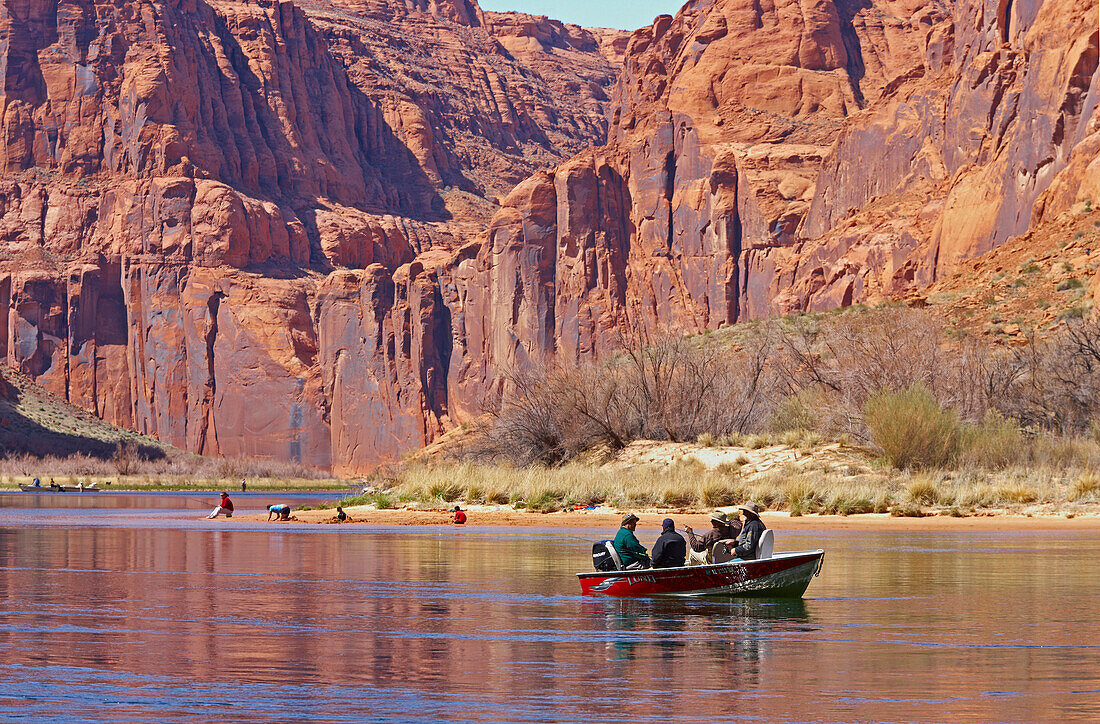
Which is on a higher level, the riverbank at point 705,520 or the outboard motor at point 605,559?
the outboard motor at point 605,559

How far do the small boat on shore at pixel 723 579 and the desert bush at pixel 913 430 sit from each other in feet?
78.4

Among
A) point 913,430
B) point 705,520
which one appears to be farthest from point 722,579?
point 913,430

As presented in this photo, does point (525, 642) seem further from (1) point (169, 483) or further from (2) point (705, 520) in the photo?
(1) point (169, 483)

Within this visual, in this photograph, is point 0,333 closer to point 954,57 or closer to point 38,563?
point 954,57

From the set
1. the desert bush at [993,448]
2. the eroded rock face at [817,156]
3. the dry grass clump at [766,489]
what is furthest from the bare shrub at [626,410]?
the eroded rock face at [817,156]

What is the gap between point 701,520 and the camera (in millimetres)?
40344

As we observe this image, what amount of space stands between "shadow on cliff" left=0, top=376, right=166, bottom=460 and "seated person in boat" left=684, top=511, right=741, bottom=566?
111m

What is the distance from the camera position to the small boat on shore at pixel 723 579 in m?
21.1

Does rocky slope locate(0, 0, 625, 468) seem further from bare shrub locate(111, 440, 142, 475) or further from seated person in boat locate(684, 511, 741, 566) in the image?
seated person in boat locate(684, 511, 741, 566)

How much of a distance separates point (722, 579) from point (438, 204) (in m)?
179

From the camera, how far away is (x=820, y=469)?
149 ft

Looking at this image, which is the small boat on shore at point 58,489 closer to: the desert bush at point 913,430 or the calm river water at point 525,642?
the desert bush at point 913,430

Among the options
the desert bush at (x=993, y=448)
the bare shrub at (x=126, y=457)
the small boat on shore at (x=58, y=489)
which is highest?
the desert bush at (x=993, y=448)

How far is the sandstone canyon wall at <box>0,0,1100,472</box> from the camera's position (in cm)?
8900
